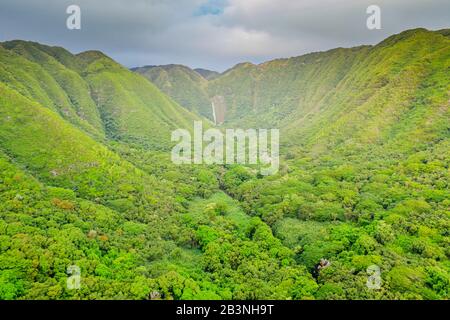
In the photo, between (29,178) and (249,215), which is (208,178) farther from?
(29,178)

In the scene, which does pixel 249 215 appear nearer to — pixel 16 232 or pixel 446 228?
pixel 446 228

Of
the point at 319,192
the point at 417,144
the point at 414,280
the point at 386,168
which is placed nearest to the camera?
the point at 414,280

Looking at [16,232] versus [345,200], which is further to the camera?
[345,200]

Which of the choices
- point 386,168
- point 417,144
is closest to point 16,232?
point 386,168

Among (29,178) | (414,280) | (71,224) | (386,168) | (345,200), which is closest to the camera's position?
(414,280)
